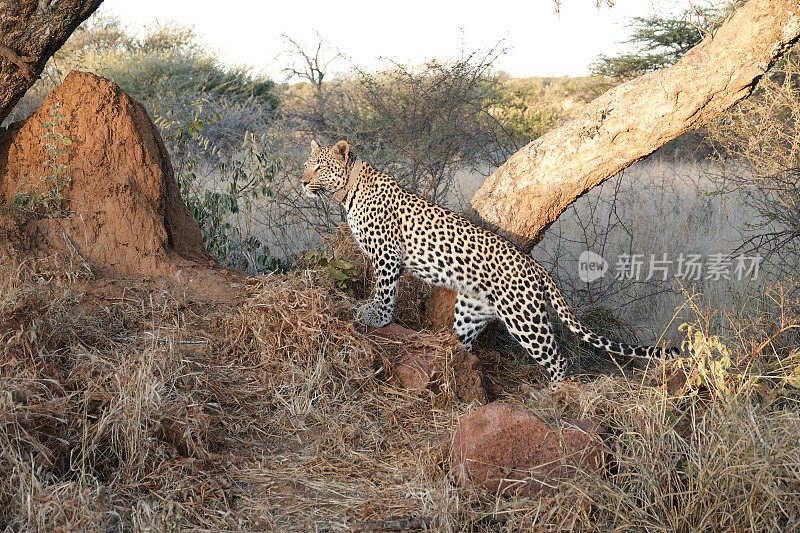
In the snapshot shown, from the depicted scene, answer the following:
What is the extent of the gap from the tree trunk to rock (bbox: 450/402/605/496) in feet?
8.93

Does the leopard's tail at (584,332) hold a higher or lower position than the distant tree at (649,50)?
lower

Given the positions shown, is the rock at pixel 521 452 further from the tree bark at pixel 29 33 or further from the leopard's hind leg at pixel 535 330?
the tree bark at pixel 29 33

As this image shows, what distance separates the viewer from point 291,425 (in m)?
4.60

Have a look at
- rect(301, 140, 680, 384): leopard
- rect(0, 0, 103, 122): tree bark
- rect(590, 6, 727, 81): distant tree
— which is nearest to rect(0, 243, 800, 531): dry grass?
rect(301, 140, 680, 384): leopard

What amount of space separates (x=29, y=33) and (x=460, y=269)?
153 inches

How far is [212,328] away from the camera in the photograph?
5352 mm

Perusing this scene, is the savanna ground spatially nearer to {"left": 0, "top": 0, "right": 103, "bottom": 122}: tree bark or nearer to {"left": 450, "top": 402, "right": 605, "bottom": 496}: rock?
{"left": 450, "top": 402, "right": 605, "bottom": 496}: rock

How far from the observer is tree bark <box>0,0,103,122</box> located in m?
5.31

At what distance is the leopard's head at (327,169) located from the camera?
6621mm

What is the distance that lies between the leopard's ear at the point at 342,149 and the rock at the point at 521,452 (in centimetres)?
352

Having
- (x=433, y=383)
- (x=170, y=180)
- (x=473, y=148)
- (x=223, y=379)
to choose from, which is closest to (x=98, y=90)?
(x=170, y=180)

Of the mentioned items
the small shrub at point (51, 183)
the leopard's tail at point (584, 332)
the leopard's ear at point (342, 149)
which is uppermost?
the leopard's ear at point (342, 149)

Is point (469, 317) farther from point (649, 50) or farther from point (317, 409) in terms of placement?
point (649, 50)

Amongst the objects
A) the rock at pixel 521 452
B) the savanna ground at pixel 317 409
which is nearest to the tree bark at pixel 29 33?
the savanna ground at pixel 317 409
